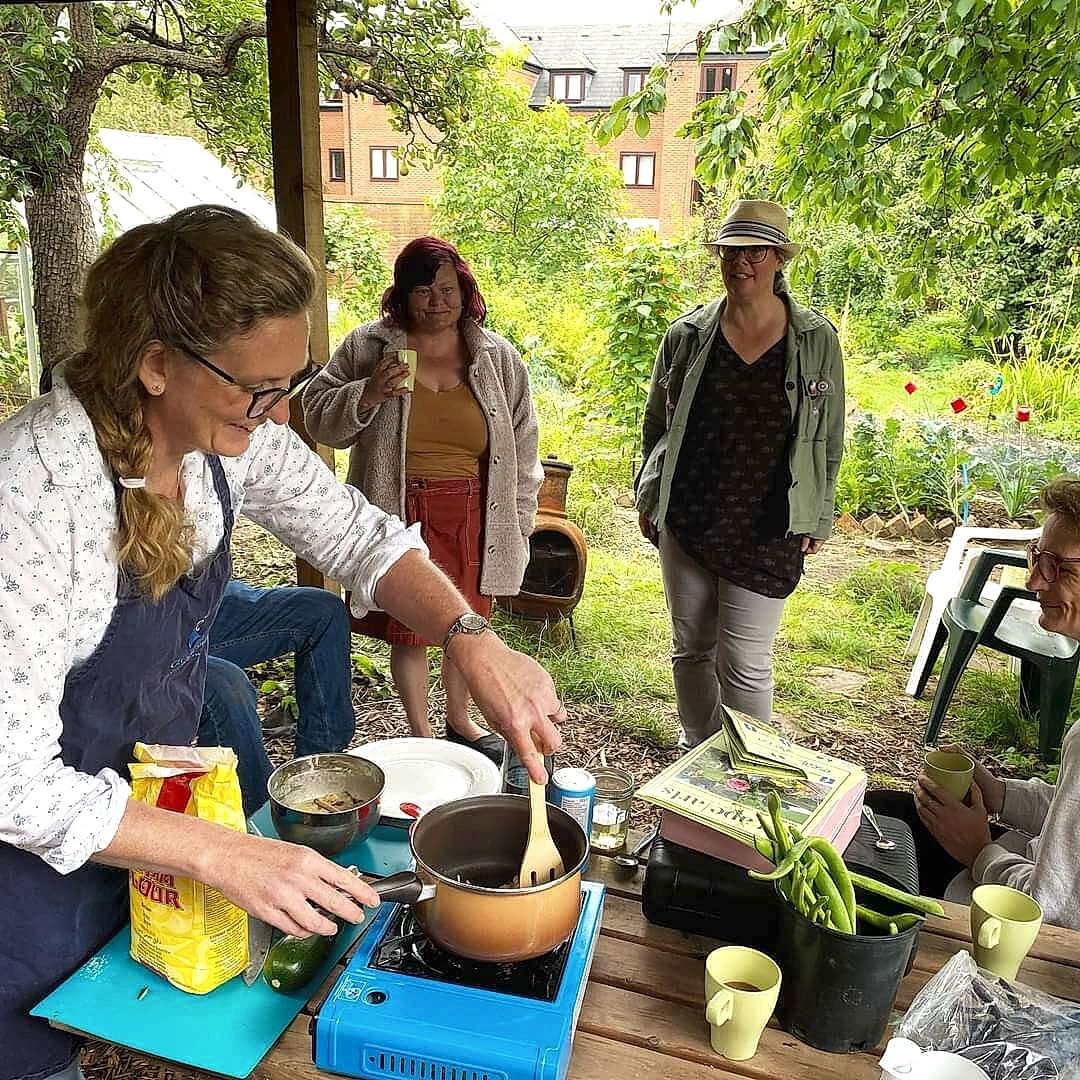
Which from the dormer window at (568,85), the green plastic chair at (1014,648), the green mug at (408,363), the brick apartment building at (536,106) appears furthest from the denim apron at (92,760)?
the dormer window at (568,85)

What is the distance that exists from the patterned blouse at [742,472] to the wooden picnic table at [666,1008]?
1738 mm

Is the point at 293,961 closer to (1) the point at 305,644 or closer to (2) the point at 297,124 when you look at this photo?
(1) the point at 305,644

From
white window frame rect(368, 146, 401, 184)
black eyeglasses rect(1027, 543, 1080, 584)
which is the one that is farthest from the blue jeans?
white window frame rect(368, 146, 401, 184)

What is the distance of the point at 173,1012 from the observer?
1189 millimetres

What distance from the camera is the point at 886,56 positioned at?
311cm

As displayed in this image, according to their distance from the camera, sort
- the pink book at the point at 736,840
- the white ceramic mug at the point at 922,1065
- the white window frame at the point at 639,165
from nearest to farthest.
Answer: the white ceramic mug at the point at 922,1065 < the pink book at the point at 736,840 < the white window frame at the point at 639,165

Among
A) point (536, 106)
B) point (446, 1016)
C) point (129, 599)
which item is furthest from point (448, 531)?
point (536, 106)

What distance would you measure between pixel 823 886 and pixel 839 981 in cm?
11

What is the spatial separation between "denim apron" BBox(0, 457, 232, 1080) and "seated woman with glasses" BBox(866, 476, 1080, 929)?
149 centimetres

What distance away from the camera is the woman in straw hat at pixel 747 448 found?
10.2 ft

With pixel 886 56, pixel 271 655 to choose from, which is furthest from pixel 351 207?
pixel 271 655

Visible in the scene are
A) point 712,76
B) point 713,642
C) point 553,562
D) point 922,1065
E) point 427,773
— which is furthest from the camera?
point 712,76

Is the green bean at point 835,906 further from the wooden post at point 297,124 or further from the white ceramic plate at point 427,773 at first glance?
the wooden post at point 297,124

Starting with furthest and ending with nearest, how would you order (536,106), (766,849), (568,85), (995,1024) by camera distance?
(568,85) < (536,106) < (766,849) < (995,1024)
